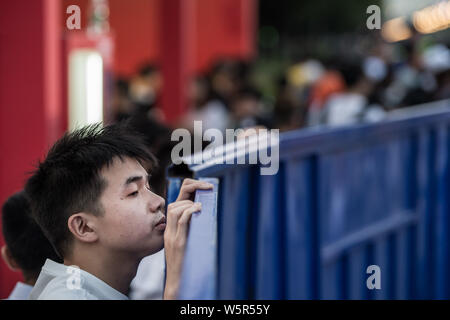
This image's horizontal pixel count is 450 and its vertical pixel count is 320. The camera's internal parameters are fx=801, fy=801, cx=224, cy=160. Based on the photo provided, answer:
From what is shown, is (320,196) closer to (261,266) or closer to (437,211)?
(261,266)

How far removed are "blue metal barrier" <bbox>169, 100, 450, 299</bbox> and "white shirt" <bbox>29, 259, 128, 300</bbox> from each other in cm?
22

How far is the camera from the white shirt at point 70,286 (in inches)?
58.0

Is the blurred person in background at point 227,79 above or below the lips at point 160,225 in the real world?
above

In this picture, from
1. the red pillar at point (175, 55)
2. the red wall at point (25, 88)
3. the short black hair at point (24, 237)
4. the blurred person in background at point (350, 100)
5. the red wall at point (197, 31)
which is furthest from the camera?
the red wall at point (197, 31)

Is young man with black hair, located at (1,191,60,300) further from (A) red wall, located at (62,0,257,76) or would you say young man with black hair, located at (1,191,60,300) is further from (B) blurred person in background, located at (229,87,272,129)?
(A) red wall, located at (62,0,257,76)

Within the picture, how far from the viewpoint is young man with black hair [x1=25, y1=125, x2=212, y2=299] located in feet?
5.02

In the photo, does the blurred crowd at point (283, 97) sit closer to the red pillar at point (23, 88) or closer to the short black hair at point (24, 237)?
the red pillar at point (23, 88)

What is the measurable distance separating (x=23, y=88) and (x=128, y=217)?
125 inches

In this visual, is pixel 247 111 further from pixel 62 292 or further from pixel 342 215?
pixel 62 292

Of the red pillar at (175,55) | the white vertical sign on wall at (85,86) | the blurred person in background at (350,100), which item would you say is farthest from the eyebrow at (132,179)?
the red pillar at (175,55)

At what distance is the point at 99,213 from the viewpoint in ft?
5.05

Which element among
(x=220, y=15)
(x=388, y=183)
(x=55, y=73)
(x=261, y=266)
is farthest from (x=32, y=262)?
(x=220, y=15)

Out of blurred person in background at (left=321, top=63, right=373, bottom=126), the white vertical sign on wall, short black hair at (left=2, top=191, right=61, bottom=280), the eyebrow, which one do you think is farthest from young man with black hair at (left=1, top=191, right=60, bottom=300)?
blurred person in background at (left=321, top=63, right=373, bottom=126)

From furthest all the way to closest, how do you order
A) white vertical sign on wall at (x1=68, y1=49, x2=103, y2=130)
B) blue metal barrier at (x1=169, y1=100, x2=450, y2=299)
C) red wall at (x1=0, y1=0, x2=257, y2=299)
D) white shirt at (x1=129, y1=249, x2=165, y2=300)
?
1. white vertical sign on wall at (x1=68, y1=49, x2=103, y2=130)
2. red wall at (x1=0, y1=0, x2=257, y2=299)
3. white shirt at (x1=129, y1=249, x2=165, y2=300)
4. blue metal barrier at (x1=169, y1=100, x2=450, y2=299)
